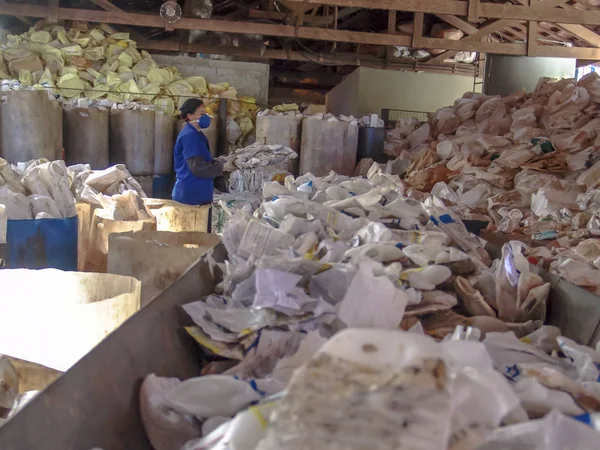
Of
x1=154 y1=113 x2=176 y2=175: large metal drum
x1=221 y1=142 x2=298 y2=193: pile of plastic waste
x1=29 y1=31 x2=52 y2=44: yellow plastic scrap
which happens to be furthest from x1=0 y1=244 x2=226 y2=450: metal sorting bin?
x1=29 y1=31 x2=52 y2=44: yellow plastic scrap

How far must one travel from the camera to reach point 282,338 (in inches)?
56.8

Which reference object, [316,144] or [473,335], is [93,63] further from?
[473,335]

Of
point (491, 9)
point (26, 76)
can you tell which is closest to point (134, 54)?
point (26, 76)

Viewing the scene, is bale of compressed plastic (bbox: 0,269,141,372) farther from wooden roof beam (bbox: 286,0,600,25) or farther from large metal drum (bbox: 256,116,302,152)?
wooden roof beam (bbox: 286,0,600,25)

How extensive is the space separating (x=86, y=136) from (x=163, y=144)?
1058 mm

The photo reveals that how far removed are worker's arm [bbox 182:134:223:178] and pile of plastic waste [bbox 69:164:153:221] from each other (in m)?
0.44

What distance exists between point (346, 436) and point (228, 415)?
41cm

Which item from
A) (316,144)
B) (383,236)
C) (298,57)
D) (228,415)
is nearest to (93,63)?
(298,57)

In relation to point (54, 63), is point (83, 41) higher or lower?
higher

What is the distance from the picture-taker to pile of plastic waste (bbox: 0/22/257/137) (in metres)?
9.34

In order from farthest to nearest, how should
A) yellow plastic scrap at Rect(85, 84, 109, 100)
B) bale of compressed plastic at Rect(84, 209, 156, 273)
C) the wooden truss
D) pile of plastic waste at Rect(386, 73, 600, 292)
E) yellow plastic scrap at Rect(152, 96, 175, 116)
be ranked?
yellow plastic scrap at Rect(85, 84, 109, 100) < yellow plastic scrap at Rect(152, 96, 175, 116) < the wooden truss < pile of plastic waste at Rect(386, 73, 600, 292) < bale of compressed plastic at Rect(84, 209, 156, 273)

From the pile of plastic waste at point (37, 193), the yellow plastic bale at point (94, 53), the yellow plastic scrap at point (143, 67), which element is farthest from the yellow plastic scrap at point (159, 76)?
the pile of plastic waste at point (37, 193)

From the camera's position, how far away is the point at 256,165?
21.7ft

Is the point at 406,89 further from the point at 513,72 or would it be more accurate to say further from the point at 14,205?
the point at 14,205
